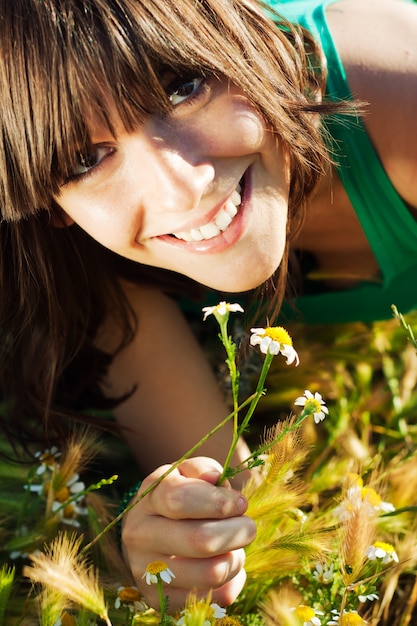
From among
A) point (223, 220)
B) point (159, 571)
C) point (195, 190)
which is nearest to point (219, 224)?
point (223, 220)

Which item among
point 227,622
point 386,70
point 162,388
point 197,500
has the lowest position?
point 162,388

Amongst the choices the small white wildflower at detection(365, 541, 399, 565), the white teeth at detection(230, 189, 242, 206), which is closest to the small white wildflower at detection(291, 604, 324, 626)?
the small white wildflower at detection(365, 541, 399, 565)

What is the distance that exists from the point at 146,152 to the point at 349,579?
0.64 meters

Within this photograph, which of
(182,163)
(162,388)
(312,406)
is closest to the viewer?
(312,406)

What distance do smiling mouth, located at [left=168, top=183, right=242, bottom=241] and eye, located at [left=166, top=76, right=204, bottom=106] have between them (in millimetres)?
165

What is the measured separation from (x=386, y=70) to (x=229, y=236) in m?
0.45

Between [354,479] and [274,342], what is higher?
[274,342]

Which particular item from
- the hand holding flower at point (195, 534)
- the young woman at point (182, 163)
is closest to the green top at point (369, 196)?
the young woman at point (182, 163)

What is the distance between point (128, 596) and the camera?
1184 mm

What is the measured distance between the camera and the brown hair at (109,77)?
1.06 metres

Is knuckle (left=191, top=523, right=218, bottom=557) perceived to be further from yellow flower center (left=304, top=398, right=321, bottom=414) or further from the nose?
the nose

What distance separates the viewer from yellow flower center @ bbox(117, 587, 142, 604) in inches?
46.5

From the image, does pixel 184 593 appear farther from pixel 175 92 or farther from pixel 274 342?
pixel 175 92

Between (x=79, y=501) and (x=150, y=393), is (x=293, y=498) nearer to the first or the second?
(x=79, y=501)
